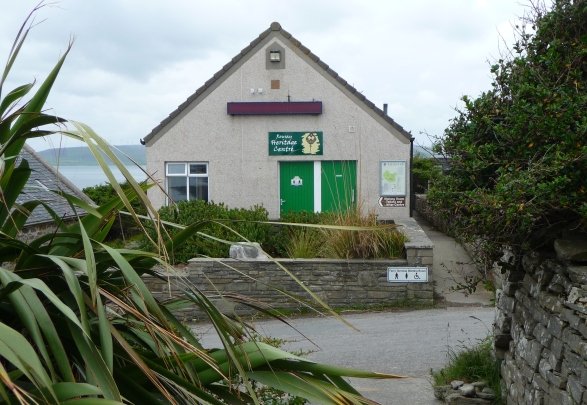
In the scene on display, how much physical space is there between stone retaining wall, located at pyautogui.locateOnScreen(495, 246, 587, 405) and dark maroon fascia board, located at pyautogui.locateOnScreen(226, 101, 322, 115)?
597 inches

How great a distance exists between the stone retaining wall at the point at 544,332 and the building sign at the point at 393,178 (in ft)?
48.9

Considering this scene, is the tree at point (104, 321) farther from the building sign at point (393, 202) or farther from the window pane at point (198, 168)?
the window pane at point (198, 168)

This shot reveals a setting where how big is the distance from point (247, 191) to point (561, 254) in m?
17.8

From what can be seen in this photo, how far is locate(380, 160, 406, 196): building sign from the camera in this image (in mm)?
22844

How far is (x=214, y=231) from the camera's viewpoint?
1681 centimetres

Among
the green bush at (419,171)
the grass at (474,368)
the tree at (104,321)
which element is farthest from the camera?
the green bush at (419,171)

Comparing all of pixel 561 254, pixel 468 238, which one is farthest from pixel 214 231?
pixel 561 254

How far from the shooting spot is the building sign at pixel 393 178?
74.9 ft

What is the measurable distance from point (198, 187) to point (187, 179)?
1.25 ft

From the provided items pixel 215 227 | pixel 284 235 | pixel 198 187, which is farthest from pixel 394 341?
pixel 198 187

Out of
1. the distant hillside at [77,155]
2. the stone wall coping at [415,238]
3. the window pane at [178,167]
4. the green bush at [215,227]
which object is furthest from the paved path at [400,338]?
the window pane at [178,167]

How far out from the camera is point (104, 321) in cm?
256

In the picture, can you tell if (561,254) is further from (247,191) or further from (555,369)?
(247,191)

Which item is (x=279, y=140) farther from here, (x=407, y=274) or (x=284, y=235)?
(x=407, y=274)
